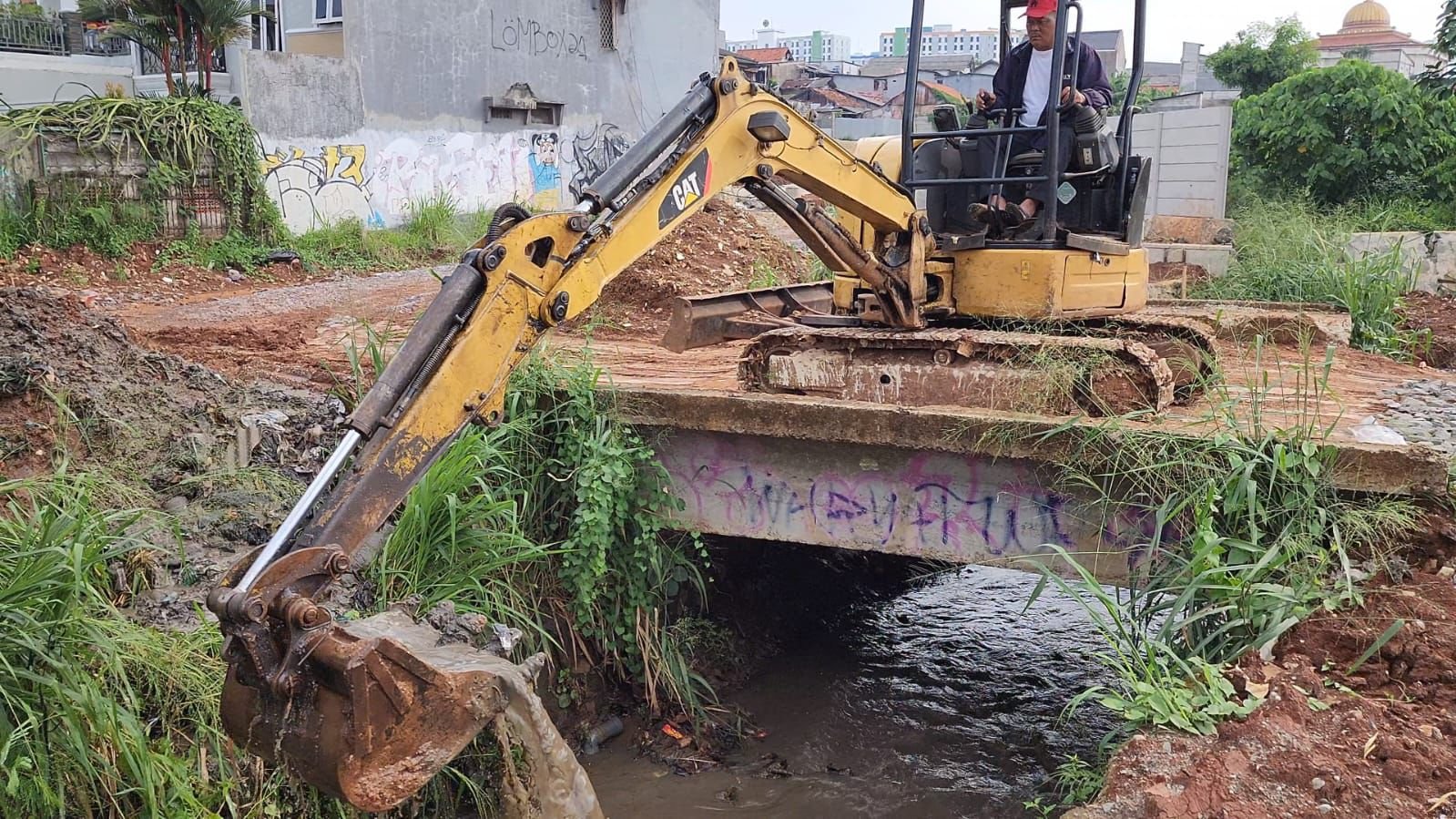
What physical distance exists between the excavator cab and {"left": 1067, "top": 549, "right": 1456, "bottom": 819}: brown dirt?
241 centimetres

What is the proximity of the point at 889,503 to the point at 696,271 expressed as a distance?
18.7 feet

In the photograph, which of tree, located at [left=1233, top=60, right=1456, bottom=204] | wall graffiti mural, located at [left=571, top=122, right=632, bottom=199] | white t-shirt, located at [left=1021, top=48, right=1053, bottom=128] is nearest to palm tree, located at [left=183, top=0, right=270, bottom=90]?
wall graffiti mural, located at [left=571, top=122, right=632, bottom=199]

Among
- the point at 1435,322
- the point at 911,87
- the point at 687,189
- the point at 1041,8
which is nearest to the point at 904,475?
the point at 687,189

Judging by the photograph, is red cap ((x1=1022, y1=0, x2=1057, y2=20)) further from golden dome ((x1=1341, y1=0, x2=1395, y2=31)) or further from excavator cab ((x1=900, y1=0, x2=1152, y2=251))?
golden dome ((x1=1341, y1=0, x2=1395, y2=31))

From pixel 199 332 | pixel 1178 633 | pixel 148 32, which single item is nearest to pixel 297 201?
pixel 148 32

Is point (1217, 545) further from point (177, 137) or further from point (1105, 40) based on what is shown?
point (1105, 40)

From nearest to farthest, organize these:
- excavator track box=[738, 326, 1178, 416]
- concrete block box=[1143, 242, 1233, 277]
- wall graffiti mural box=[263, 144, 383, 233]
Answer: excavator track box=[738, 326, 1178, 416] → concrete block box=[1143, 242, 1233, 277] → wall graffiti mural box=[263, 144, 383, 233]

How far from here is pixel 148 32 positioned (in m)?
14.8

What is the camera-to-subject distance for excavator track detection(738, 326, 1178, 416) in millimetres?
5434

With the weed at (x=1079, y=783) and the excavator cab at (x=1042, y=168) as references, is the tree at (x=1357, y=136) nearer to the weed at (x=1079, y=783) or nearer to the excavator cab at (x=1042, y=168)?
the excavator cab at (x=1042, y=168)

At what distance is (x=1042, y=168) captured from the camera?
592 centimetres

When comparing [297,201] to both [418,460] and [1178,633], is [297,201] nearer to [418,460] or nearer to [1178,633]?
[418,460]

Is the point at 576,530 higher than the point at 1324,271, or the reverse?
the point at 1324,271

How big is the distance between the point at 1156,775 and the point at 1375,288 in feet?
Result: 23.1
